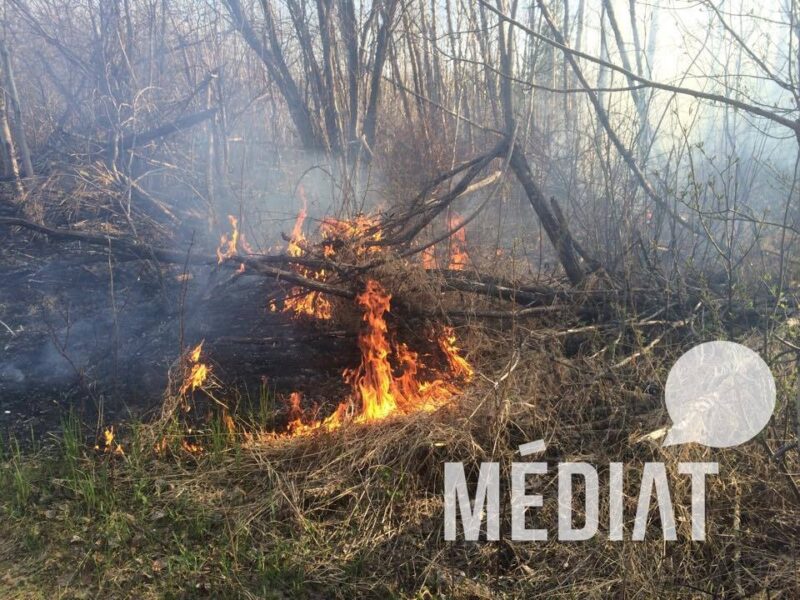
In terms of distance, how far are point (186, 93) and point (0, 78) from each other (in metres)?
2.57

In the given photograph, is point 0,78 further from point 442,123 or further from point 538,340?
point 538,340

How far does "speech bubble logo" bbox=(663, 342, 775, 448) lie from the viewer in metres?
3.16

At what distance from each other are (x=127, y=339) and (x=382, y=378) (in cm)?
242

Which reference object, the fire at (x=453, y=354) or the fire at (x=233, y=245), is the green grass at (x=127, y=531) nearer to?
the fire at (x=233, y=245)

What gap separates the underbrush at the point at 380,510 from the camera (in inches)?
103

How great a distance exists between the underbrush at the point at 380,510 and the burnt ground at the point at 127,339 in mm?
490

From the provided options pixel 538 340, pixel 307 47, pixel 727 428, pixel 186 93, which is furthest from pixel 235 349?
pixel 186 93

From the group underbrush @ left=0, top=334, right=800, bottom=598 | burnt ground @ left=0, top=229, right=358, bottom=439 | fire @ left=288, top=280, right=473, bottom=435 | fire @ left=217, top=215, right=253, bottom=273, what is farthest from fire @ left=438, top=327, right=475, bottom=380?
fire @ left=217, top=215, right=253, bottom=273

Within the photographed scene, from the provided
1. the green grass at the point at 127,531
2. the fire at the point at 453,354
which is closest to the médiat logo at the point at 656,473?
the green grass at the point at 127,531

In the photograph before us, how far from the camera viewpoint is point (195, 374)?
4004 mm

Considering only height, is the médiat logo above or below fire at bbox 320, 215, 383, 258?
below

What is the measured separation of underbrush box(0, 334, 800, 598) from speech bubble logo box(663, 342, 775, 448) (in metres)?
0.08

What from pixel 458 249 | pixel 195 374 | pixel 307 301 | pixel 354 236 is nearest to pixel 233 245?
pixel 307 301

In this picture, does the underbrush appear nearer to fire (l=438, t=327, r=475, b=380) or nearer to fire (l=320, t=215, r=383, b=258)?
fire (l=438, t=327, r=475, b=380)
